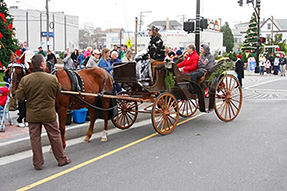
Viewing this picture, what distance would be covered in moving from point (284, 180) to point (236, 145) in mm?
1975

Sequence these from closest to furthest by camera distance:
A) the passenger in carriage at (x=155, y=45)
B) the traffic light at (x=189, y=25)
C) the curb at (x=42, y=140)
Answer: the curb at (x=42, y=140) < the passenger in carriage at (x=155, y=45) < the traffic light at (x=189, y=25)

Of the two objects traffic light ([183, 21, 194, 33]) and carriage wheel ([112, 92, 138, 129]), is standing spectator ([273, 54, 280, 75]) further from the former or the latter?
carriage wheel ([112, 92, 138, 129])

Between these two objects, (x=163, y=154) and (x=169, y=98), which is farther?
(x=169, y=98)

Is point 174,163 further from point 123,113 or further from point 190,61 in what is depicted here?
point 190,61

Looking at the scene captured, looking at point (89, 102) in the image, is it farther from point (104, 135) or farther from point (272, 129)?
point (272, 129)

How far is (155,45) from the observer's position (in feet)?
26.6

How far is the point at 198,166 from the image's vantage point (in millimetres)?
5805

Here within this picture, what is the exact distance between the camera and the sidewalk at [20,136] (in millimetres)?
6523

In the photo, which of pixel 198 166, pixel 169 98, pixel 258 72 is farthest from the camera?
pixel 258 72

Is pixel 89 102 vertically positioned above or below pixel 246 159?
above

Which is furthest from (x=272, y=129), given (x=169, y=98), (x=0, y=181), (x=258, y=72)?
(x=258, y=72)

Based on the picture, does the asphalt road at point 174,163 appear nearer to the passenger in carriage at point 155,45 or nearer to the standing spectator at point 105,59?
the passenger in carriage at point 155,45

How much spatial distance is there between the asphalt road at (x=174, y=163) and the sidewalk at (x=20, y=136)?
54 centimetres

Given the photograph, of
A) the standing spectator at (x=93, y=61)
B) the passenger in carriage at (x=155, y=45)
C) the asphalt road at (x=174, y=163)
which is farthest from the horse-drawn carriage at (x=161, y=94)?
the standing spectator at (x=93, y=61)
